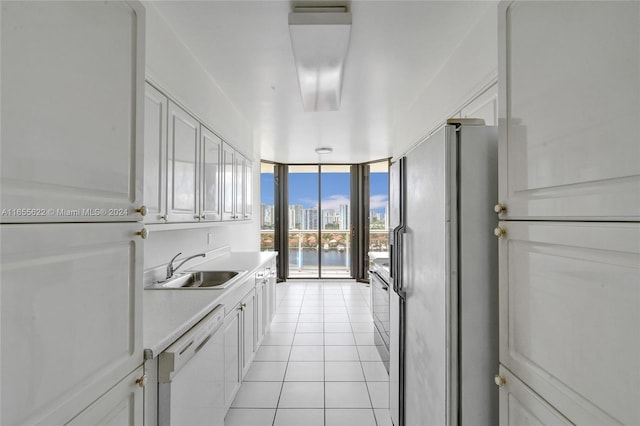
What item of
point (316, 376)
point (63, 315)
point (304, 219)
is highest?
point (304, 219)

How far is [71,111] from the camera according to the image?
2.57 ft

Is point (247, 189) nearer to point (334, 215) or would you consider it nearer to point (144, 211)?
point (144, 211)

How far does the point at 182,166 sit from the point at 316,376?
2124 mm

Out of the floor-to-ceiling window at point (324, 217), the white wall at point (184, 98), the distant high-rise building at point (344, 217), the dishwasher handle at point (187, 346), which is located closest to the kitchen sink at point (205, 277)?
the white wall at point (184, 98)

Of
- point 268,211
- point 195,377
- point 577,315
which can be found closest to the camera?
point 577,315

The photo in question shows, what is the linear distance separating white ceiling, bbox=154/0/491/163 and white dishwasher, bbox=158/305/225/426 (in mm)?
1771

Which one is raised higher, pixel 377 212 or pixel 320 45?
pixel 320 45

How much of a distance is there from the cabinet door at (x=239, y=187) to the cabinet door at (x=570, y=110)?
2862 mm

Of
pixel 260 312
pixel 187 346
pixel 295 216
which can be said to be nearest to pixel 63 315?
pixel 187 346

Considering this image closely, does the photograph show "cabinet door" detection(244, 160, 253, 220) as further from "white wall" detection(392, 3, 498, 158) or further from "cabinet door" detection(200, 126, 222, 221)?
"white wall" detection(392, 3, 498, 158)

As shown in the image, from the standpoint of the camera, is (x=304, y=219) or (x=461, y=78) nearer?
(x=461, y=78)

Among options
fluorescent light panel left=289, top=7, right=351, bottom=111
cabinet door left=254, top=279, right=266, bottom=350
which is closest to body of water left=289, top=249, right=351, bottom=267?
cabinet door left=254, top=279, right=266, bottom=350

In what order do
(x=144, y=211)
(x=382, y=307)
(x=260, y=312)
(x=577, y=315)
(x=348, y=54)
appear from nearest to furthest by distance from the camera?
1. (x=577, y=315)
2. (x=144, y=211)
3. (x=348, y=54)
4. (x=382, y=307)
5. (x=260, y=312)

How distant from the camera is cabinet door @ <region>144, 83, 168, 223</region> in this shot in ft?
5.44
